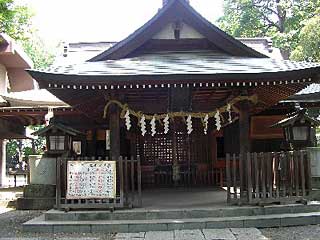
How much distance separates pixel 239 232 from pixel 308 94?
7.22 m

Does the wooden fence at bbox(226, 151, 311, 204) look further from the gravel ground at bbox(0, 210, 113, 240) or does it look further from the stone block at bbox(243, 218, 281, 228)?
the gravel ground at bbox(0, 210, 113, 240)

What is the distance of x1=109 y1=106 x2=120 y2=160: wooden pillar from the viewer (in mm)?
9172

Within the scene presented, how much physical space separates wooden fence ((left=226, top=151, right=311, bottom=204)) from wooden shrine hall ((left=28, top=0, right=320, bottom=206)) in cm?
8

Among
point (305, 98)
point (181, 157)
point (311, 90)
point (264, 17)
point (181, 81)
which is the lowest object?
point (181, 157)

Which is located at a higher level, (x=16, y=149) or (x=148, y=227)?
(x=16, y=149)

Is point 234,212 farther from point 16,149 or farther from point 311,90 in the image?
point 16,149

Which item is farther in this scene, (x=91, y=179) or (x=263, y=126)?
(x=263, y=126)

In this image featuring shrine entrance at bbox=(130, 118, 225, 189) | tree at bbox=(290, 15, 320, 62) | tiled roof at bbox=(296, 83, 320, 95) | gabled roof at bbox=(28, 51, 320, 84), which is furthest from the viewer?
tree at bbox=(290, 15, 320, 62)

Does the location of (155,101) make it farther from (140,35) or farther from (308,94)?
(308,94)

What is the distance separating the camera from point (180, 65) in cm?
945

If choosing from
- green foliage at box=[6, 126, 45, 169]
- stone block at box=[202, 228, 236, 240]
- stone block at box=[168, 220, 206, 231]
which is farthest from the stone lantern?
green foliage at box=[6, 126, 45, 169]

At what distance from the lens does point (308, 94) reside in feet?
43.1

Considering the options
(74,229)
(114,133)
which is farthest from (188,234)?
(114,133)

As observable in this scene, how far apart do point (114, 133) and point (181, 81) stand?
2040 millimetres
